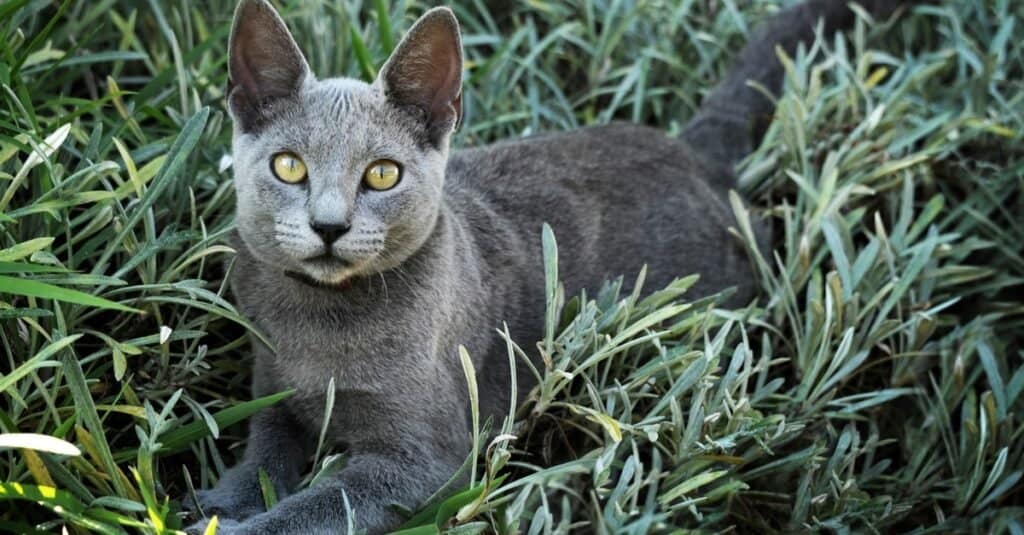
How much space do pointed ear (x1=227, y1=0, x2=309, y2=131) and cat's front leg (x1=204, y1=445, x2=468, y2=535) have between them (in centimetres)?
76

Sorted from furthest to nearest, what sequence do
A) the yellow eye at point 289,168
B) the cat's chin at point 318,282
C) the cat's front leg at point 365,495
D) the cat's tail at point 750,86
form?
the cat's tail at point 750,86, the cat's chin at point 318,282, the yellow eye at point 289,168, the cat's front leg at point 365,495

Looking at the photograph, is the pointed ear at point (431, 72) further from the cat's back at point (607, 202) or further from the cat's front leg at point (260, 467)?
the cat's front leg at point (260, 467)

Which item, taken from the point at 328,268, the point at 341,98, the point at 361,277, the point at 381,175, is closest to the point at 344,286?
the point at 361,277

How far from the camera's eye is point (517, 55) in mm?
3957

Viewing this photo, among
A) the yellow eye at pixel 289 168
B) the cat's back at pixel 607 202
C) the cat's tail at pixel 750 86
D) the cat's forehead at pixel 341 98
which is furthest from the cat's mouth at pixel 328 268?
the cat's tail at pixel 750 86

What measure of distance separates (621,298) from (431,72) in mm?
871

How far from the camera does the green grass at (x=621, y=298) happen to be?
2.34m

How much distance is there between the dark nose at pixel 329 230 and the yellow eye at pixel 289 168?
0.45 feet

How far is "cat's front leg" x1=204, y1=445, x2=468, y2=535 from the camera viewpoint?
2199 mm

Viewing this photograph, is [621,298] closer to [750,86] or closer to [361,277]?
[361,277]

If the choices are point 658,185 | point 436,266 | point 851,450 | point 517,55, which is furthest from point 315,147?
point 517,55

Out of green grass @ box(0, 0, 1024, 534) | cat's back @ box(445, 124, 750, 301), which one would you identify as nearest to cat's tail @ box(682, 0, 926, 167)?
green grass @ box(0, 0, 1024, 534)

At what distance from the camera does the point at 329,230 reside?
2.21m

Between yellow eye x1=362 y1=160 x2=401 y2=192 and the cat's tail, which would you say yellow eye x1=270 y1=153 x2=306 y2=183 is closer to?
yellow eye x1=362 y1=160 x2=401 y2=192
